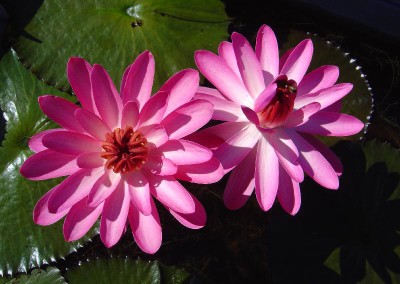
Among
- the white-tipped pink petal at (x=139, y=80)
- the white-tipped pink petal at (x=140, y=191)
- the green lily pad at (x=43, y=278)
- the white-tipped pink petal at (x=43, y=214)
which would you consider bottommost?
the green lily pad at (x=43, y=278)

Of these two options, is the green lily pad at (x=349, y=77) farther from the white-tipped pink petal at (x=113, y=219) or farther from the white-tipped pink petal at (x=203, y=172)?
the white-tipped pink petal at (x=113, y=219)

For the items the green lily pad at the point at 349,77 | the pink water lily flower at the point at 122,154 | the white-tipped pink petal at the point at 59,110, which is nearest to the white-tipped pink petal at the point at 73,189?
the pink water lily flower at the point at 122,154

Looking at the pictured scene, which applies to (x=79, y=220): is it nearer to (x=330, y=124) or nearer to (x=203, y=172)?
(x=203, y=172)

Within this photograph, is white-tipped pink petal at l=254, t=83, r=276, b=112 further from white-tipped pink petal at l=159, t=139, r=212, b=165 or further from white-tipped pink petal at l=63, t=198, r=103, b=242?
white-tipped pink petal at l=63, t=198, r=103, b=242

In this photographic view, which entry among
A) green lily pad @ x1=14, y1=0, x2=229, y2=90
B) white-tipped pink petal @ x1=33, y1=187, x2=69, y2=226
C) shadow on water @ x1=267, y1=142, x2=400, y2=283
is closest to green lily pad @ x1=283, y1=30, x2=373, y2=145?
shadow on water @ x1=267, y1=142, x2=400, y2=283

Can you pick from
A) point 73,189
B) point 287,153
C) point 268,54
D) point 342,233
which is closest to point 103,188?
point 73,189

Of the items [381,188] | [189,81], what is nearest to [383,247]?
[381,188]

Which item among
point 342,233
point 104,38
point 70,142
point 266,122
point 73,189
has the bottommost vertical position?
point 342,233
